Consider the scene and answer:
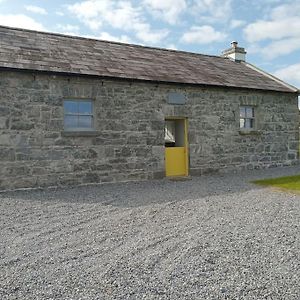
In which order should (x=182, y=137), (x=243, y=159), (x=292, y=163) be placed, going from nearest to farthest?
(x=182, y=137) → (x=243, y=159) → (x=292, y=163)

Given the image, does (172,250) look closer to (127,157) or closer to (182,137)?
(127,157)

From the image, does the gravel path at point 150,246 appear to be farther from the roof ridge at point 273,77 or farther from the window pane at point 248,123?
the roof ridge at point 273,77

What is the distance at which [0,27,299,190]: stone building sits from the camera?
914 cm

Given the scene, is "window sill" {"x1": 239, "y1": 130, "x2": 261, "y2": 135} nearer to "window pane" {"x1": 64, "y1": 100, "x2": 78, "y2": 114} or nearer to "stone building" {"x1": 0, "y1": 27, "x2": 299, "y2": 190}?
"stone building" {"x1": 0, "y1": 27, "x2": 299, "y2": 190}

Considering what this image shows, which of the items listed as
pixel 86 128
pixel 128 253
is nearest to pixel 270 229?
pixel 128 253

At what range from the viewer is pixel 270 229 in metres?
5.38

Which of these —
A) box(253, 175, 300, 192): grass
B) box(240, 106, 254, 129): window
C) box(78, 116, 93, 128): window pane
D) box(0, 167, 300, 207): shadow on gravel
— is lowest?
box(0, 167, 300, 207): shadow on gravel

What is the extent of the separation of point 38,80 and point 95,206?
4.56 m

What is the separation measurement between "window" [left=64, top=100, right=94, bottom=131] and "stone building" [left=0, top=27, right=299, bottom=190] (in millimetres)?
32

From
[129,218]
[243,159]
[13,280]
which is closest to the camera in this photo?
[13,280]

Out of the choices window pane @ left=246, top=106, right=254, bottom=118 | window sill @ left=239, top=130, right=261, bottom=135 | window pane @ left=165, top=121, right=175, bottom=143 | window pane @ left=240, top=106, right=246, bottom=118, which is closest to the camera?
window pane @ left=165, top=121, right=175, bottom=143

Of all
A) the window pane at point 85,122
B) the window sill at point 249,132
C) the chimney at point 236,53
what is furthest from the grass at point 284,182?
the chimney at point 236,53

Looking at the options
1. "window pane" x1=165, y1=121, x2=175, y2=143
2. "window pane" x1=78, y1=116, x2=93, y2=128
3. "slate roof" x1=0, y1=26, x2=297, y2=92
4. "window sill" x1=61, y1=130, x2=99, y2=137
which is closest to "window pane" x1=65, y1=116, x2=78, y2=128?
"window pane" x1=78, y1=116, x2=93, y2=128

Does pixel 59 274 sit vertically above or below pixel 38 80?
below
